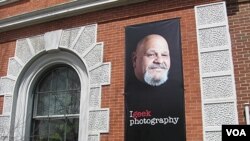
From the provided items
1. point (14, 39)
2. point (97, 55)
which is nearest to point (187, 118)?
point (97, 55)

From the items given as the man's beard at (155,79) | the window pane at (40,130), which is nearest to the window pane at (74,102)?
the window pane at (40,130)

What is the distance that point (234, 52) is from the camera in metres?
6.70

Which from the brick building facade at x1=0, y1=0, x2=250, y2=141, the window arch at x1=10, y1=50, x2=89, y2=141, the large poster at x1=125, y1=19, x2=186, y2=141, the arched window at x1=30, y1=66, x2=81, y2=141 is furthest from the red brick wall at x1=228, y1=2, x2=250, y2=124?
the arched window at x1=30, y1=66, x2=81, y2=141

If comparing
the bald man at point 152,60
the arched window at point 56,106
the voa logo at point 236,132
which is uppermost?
the bald man at point 152,60

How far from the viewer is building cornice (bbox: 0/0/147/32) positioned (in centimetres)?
812

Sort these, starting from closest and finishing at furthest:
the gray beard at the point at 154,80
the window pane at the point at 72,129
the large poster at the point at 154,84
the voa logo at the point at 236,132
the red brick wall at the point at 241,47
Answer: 1. the voa logo at the point at 236,132
2. the red brick wall at the point at 241,47
3. the large poster at the point at 154,84
4. the gray beard at the point at 154,80
5. the window pane at the point at 72,129

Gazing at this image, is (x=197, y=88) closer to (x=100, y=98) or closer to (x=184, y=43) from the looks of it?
(x=184, y=43)

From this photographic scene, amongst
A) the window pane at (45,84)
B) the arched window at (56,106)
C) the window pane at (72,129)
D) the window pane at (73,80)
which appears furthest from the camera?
the window pane at (45,84)

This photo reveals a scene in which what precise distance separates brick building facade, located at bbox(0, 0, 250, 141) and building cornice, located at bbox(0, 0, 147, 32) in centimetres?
2

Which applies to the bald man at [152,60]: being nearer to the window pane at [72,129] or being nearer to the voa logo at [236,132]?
the voa logo at [236,132]

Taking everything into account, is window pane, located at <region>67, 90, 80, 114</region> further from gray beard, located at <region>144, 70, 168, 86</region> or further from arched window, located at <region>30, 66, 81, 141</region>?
gray beard, located at <region>144, 70, 168, 86</region>

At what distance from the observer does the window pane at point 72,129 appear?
7.93 meters

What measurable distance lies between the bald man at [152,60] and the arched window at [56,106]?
1741 mm

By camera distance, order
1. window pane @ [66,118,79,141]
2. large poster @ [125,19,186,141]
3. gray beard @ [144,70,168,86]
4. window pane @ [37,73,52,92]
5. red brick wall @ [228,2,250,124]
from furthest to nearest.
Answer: window pane @ [37,73,52,92]
window pane @ [66,118,79,141]
gray beard @ [144,70,168,86]
large poster @ [125,19,186,141]
red brick wall @ [228,2,250,124]
